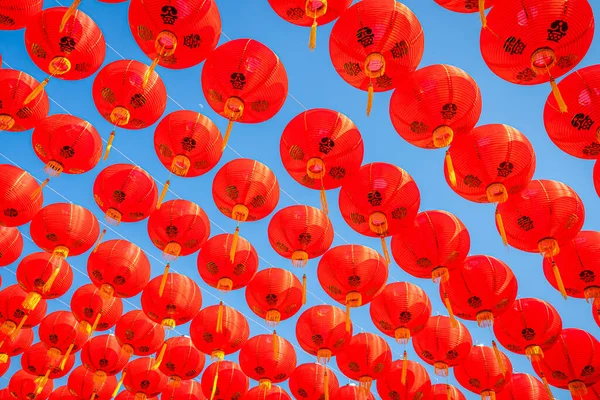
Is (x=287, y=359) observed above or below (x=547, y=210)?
below

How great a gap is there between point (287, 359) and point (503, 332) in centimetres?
327

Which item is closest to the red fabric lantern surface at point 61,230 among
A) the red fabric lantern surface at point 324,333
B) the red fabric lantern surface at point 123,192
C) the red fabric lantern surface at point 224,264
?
the red fabric lantern surface at point 123,192

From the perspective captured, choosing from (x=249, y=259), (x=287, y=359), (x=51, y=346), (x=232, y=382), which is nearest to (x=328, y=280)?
(x=249, y=259)

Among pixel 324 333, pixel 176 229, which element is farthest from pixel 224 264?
pixel 324 333

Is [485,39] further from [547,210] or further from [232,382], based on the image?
[232,382]

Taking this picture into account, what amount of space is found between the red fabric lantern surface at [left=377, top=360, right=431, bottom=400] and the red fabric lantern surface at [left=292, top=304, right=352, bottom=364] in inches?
49.1

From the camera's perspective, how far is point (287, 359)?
773cm

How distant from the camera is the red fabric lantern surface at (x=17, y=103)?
5574 mm

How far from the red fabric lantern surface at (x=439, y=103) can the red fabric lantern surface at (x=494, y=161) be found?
0.92 feet

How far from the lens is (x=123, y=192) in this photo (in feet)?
19.9

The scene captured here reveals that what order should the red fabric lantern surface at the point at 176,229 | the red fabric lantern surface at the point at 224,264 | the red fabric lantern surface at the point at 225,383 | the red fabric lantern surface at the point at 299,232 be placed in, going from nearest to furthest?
the red fabric lantern surface at the point at 299,232, the red fabric lantern surface at the point at 176,229, the red fabric lantern surface at the point at 224,264, the red fabric lantern surface at the point at 225,383

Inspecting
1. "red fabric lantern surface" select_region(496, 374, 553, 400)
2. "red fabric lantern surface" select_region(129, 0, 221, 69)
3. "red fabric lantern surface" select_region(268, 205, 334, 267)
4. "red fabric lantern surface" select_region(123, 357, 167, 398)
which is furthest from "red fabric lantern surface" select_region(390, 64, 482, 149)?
"red fabric lantern surface" select_region(123, 357, 167, 398)

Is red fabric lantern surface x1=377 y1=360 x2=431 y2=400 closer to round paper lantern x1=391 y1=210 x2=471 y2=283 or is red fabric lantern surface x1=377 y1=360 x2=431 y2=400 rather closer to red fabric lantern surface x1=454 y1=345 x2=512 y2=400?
red fabric lantern surface x1=454 y1=345 x2=512 y2=400

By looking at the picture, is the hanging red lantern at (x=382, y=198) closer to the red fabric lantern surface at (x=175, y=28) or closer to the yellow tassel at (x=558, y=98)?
the yellow tassel at (x=558, y=98)
